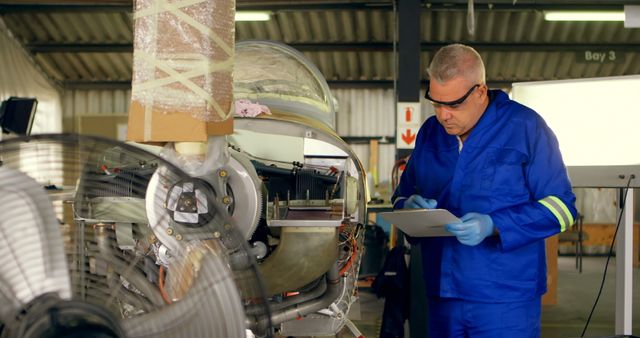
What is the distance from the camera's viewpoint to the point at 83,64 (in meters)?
14.7

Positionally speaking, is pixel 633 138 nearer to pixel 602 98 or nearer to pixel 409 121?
pixel 602 98

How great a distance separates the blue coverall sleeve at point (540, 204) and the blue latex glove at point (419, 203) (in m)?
0.24

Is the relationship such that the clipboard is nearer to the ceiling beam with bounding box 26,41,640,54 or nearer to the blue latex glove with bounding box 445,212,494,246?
the blue latex glove with bounding box 445,212,494,246

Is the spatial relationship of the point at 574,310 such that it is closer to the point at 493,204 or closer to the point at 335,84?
the point at 493,204

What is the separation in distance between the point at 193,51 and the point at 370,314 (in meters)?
5.64

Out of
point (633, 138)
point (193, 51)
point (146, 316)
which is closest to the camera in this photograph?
point (146, 316)

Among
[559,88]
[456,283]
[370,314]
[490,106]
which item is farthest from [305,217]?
[370,314]

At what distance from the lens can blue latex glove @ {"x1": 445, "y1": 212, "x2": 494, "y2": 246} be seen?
2.65m

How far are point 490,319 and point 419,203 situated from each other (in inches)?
20.2

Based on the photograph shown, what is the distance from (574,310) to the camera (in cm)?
776

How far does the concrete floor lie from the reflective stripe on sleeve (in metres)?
2.34

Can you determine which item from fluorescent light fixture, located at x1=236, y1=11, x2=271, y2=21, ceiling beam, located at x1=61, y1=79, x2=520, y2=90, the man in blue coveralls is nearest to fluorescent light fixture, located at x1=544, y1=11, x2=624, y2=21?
ceiling beam, located at x1=61, y1=79, x2=520, y2=90

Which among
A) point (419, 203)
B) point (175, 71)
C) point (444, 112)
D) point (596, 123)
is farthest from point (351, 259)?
point (175, 71)

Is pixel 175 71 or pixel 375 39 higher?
pixel 375 39
